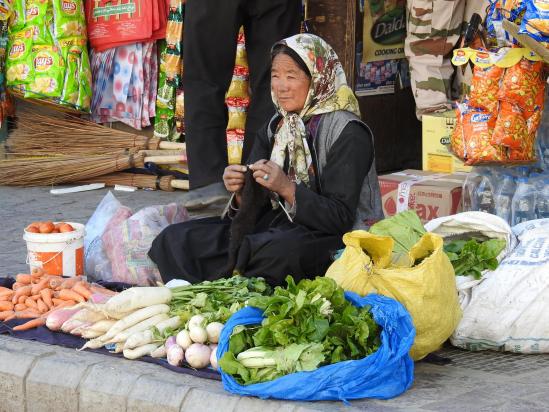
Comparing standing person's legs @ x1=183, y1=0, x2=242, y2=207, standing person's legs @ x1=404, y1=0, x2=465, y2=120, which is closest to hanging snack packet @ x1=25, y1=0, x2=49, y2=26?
standing person's legs @ x1=183, y1=0, x2=242, y2=207

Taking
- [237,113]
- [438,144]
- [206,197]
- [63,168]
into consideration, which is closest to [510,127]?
[206,197]

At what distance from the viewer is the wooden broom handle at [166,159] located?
7.71 meters

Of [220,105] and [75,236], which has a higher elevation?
[220,105]

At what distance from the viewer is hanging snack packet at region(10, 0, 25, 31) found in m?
7.67

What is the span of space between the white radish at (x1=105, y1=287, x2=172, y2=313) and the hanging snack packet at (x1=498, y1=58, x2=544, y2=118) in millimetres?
1763

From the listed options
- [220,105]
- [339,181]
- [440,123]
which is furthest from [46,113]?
[339,181]

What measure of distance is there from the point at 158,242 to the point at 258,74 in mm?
1528

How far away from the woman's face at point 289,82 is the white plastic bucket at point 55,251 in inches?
48.1

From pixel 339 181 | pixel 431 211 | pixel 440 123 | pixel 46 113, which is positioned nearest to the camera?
pixel 339 181

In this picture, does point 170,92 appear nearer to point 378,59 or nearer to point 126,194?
point 126,194

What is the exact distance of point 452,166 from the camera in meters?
6.48

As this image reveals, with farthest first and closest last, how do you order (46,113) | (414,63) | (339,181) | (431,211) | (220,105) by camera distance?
(46,113) → (414,63) → (220,105) → (431,211) → (339,181)

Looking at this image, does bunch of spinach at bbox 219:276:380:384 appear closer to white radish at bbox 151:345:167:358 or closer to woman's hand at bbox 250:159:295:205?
white radish at bbox 151:345:167:358

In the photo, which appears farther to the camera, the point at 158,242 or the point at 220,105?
the point at 220,105
